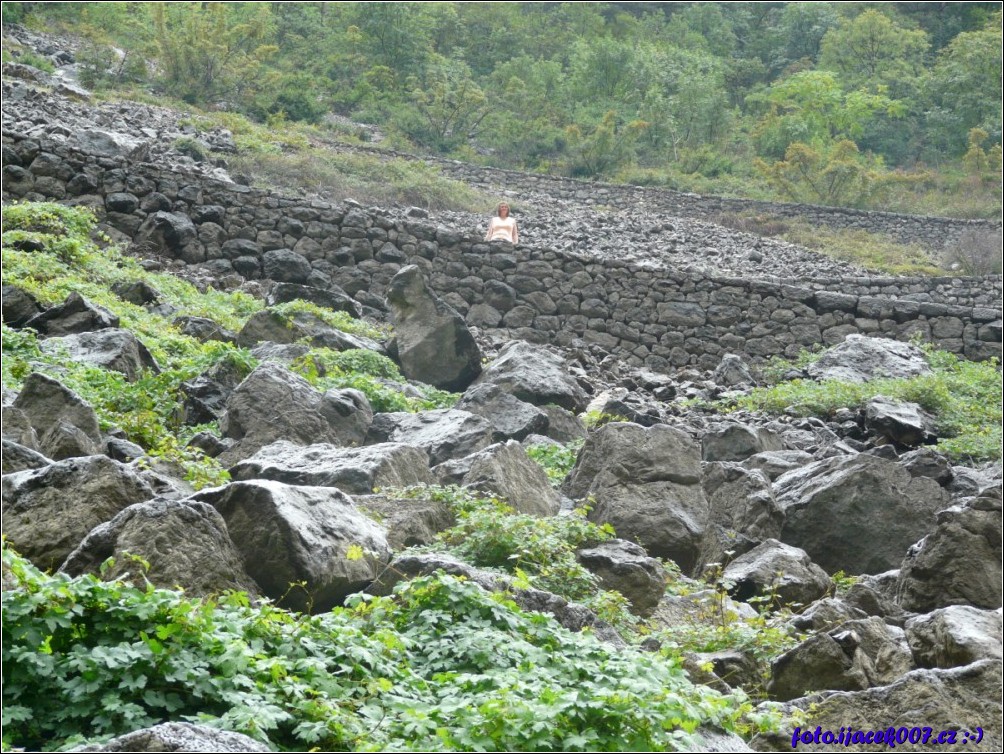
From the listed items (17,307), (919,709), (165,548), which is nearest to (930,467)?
(919,709)

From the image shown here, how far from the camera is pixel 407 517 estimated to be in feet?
19.4

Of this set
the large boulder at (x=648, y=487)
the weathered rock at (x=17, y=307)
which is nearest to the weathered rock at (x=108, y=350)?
the weathered rock at (x=17, y=307)

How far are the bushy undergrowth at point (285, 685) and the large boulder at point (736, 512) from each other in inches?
104

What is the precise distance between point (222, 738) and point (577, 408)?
7023 mm

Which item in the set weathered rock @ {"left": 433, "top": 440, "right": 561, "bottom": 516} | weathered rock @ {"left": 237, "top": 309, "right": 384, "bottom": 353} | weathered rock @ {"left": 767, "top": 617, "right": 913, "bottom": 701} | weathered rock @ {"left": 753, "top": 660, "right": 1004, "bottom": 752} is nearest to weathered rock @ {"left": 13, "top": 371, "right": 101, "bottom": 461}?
weathered rock @ {"left": 433, "top": 440, "right": 561, "bottom": 516}

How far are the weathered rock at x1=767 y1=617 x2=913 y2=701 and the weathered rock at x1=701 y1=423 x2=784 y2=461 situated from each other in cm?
406

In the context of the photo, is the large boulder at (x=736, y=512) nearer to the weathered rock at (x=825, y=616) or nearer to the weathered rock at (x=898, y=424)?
the weathered rock at (x=825, y=616)

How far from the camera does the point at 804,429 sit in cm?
1074

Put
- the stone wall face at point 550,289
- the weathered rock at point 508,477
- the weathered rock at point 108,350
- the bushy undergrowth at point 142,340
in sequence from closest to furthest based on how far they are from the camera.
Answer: the weathered rock at point 508,477, the bushy undergrowth at point 142,340, the weathered rock at point 108,350, the stone wall face at point 550,289

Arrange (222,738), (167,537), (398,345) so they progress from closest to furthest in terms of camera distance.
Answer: (222,738) → (167,537) → (398,345)

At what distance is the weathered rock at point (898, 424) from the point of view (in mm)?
10164

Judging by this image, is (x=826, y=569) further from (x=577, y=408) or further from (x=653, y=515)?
(x=577, y=408)

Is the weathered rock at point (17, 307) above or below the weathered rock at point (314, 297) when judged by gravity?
above

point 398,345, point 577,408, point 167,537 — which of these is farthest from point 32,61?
point 167,537
